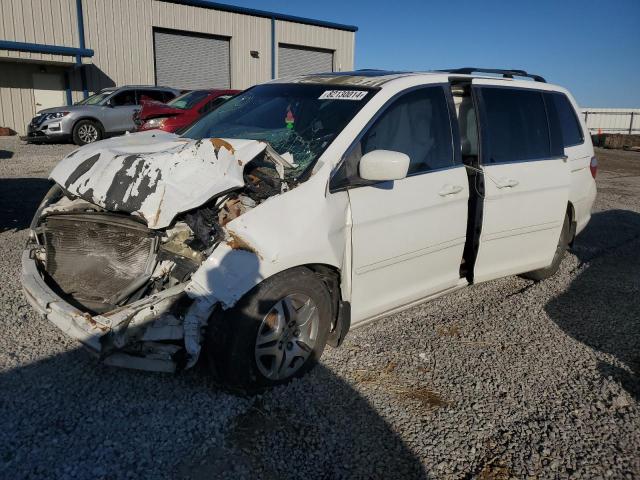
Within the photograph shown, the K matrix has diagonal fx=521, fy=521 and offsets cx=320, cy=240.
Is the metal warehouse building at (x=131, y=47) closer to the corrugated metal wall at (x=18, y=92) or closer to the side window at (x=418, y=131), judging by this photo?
the corrugated metal wall at (x=18, y=92)

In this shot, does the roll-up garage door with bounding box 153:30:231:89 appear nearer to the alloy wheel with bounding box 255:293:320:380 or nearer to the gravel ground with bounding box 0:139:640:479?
the gravel ground with bounding box 0:139:640:479

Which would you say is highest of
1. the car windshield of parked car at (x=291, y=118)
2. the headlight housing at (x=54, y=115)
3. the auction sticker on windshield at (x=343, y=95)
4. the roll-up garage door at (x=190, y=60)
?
the roll-up garage door at (x=190, y=60)

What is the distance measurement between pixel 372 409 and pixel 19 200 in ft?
22.8

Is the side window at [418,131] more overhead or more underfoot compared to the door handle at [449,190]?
more overhead

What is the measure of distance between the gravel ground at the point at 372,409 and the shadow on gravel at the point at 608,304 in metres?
0.02

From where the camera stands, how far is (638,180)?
1438 cm

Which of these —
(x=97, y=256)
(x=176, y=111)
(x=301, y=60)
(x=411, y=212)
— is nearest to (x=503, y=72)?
(x=411, y=212)

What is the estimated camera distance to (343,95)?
3566mm

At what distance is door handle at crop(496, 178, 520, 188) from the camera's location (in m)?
4.02

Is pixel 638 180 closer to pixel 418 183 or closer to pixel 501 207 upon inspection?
A: pixel 501 207

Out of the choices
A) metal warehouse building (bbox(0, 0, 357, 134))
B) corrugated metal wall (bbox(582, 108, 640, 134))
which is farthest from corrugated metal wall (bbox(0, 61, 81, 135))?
corrugated metal wall (bbox(582, 108, 640, 134))

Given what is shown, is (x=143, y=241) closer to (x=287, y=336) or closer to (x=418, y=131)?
(x=287, y=336)

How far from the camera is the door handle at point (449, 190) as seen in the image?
3.62m

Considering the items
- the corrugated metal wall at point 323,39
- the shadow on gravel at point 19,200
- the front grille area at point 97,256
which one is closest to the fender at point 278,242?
the front grille area at point 97,256
